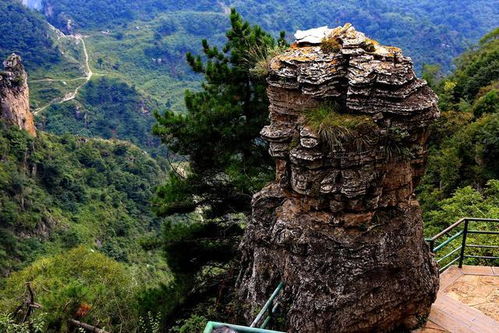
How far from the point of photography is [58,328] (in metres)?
9.64

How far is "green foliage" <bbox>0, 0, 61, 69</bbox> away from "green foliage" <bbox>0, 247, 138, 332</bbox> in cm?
9035

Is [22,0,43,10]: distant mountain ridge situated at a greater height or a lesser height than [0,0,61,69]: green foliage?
greater

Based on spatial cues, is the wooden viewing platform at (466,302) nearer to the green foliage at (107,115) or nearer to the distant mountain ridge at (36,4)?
the green foliage at (107,115)

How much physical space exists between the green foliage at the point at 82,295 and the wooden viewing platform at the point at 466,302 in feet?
24.0

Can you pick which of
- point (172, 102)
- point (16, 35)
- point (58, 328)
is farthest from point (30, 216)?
→ point (16, 35)

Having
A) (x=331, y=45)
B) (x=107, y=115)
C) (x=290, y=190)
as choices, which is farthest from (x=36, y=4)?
(x=290, y=190)

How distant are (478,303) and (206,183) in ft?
20.4

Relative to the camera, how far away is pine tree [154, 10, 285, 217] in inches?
401

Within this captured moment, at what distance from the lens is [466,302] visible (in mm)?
6328

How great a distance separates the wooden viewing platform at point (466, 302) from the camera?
5.77 meters

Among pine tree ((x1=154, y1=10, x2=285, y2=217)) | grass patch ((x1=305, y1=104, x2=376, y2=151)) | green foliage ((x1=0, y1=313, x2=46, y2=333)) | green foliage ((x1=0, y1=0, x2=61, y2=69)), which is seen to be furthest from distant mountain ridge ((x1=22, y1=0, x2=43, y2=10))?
grass patch ((x1=305, y1=104, x2=376, y2=151))

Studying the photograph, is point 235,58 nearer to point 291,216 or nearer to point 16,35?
point 291,216

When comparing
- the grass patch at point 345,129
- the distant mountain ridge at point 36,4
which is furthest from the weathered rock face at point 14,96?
the distant mountain ridge at point 36,4

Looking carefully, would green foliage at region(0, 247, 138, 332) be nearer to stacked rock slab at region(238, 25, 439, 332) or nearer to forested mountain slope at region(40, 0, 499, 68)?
stacked rock slab at region(238, 25, 439, 332)
